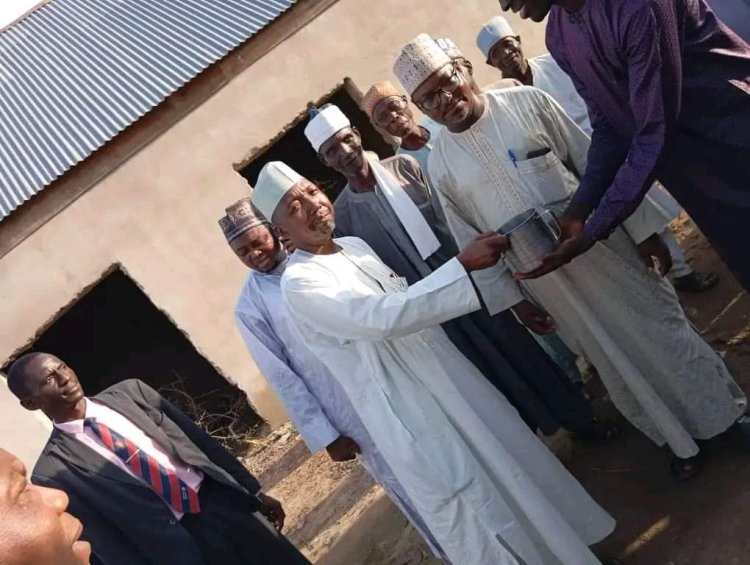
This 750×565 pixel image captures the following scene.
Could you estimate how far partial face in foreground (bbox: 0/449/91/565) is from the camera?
49.8 inches

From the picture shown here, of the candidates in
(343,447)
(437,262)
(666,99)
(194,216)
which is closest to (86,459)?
(343,447)

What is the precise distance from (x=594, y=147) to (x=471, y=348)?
50.6 inches

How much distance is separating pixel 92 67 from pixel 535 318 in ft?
27.8

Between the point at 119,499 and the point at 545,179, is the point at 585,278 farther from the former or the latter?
the point at 119,499

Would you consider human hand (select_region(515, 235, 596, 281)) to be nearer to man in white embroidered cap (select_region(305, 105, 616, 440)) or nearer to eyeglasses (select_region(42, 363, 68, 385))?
man in white embroidered cap (select_region(305, 105, 616, 440))

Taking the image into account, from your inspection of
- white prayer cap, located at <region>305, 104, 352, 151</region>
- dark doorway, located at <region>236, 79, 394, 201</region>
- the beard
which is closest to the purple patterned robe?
the beard

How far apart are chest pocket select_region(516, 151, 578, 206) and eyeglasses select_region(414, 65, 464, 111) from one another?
0.40 m

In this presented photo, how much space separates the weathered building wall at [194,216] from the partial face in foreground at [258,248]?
4.40 metres

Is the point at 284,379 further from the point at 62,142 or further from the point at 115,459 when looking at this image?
the point at 62,142

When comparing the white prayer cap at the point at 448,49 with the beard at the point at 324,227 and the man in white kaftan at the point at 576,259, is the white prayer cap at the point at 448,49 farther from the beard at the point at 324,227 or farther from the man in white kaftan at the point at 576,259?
the beard at the point at 324,227

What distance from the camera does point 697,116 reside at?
2381 mm

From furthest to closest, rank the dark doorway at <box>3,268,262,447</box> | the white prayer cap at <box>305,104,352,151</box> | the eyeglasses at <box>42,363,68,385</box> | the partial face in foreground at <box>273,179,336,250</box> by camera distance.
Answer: the dark doorway at <box>3,268,262,447</box>
the white prayer cap at <box>305,104,352,151</box>
the eyeglasses at <box>42,363,68,385</box>
the partial face in foreground at <box>273,179,336,250</box>

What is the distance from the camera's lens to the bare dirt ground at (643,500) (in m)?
3.10

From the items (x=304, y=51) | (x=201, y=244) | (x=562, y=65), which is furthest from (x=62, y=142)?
(x=562, y=65)
